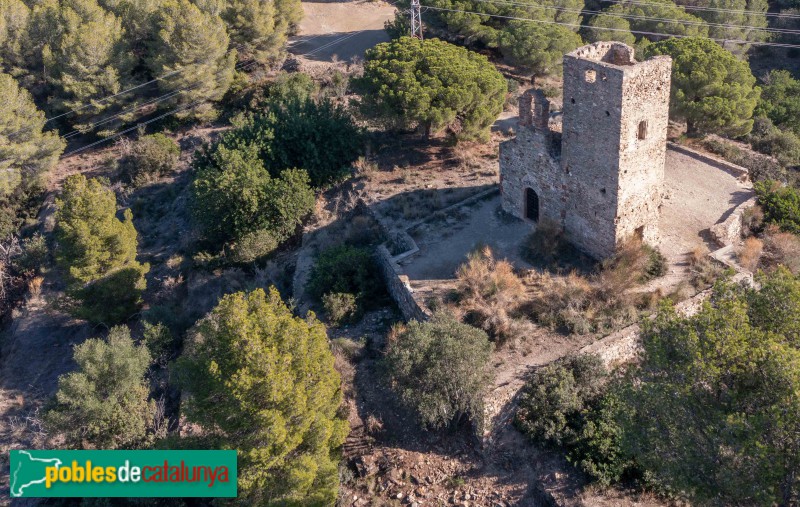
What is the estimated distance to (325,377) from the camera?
1452cm

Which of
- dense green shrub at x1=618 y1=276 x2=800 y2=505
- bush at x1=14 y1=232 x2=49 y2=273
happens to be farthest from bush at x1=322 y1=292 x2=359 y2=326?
bush at x1=14 y1=232 x2=49 y2=273

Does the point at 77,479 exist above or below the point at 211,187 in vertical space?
below

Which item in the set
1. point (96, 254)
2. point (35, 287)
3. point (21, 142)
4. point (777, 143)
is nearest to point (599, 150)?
point (777, 143)

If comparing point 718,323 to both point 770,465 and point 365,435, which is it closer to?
point 770,465

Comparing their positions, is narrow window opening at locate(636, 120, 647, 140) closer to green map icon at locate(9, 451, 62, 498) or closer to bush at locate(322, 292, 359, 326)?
bush at locate(322, 292, 359, 326)

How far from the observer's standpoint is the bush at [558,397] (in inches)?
608

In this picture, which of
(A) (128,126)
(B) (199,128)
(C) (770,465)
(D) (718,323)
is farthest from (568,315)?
(A) (128,126)

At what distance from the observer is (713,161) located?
24.0m

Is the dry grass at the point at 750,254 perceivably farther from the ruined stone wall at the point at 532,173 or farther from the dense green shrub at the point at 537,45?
the dense green shrub at the point at 537,45

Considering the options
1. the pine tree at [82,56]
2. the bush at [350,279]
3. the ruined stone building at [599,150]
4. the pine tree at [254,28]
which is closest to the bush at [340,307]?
the bush at [350,279]

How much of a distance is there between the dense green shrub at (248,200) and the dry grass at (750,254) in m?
14.0

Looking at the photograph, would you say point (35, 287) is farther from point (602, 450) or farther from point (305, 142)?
point (602, 450)

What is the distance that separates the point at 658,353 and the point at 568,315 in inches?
210

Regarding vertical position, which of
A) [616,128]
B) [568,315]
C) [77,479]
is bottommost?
[77,479]
